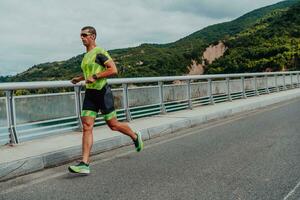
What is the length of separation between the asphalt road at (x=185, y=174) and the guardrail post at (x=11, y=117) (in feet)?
5.41

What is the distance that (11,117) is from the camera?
771cm

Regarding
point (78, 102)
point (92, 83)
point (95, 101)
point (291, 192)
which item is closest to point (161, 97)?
point (78, 102)

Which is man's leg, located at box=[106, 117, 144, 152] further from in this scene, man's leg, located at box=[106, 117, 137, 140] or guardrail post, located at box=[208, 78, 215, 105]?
guardrail post, located at box=[208, 78, 215, 105]

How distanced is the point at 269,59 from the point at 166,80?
262 ft

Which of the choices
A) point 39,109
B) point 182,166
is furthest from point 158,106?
point 182,166

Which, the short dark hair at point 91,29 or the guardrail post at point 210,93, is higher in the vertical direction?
the short dark hair at point 91,29

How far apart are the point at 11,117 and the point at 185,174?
3645 mm

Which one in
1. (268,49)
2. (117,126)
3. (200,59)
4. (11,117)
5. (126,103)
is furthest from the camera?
(200,59)

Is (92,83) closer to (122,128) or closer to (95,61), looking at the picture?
(95,61)

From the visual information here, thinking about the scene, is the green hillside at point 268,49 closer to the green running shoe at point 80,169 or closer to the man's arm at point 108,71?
the man's arm at point 108,71

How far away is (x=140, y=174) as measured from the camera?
5.68 m

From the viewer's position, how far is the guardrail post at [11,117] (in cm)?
764

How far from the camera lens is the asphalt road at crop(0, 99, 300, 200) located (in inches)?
185

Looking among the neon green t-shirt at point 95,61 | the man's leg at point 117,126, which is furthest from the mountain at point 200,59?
the neon green t-shirt at point 95,61
